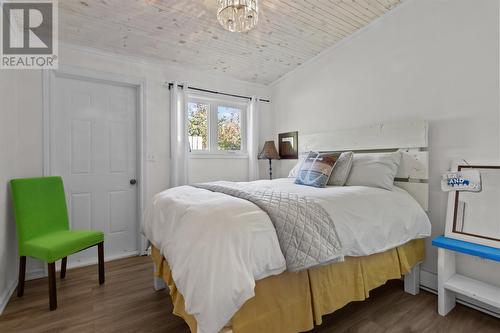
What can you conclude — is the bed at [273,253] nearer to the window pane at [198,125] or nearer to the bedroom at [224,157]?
the bedroom at [224,157]

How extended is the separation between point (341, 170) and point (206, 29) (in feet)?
6.38

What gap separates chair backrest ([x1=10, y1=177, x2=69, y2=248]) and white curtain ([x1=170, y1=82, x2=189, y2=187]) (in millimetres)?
1160

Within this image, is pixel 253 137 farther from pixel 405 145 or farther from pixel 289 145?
pixel 405 145

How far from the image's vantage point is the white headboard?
216cm

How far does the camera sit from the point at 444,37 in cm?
214

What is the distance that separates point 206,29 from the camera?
254 cm

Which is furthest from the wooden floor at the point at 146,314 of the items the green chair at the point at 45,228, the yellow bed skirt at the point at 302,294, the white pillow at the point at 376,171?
the white pillow at the point at 376,171

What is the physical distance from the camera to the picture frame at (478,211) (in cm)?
179

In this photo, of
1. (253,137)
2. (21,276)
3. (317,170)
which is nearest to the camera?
(21,276)

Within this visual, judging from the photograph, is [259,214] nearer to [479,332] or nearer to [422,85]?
[479,332]

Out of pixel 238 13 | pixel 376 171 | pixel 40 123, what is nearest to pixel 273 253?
pixel 376 171

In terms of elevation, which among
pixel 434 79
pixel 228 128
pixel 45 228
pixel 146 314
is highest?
pixel 434 79

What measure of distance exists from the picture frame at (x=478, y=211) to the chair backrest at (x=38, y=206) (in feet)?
11.0

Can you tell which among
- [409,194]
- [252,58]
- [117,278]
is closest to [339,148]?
[409,194]
